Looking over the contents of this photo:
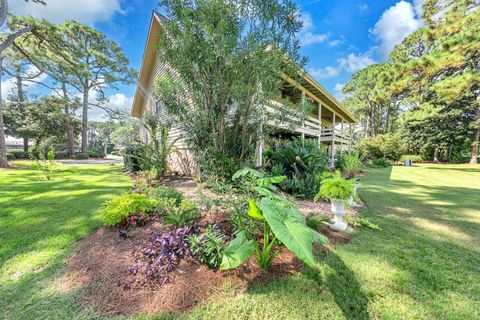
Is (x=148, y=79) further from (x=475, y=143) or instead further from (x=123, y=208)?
(x=475, y=143)

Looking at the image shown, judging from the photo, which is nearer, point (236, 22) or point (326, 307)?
point (326, 307)

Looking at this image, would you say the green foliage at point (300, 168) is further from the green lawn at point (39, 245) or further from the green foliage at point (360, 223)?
the green lawn at point (39, 245)

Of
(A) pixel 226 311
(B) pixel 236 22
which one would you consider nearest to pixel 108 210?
(A) pixel 226 311

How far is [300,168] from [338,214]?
121 inches

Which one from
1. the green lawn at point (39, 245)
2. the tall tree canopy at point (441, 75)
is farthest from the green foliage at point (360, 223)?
the tall tree canopy at point (441, 75)

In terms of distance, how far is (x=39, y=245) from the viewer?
255 cm

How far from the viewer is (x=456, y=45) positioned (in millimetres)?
8062

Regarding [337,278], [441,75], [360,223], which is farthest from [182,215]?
[441,75]

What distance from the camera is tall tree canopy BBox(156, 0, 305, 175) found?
416 cm

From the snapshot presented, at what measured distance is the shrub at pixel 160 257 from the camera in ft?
6.15

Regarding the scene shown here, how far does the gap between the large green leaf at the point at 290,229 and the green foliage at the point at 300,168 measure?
3377mm

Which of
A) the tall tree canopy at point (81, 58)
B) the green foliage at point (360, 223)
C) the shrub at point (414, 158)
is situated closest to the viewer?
A: the green foliage at point (360, 223)

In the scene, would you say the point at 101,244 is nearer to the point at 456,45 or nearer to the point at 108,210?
the point at 108,210

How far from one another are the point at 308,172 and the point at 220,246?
448 cm
